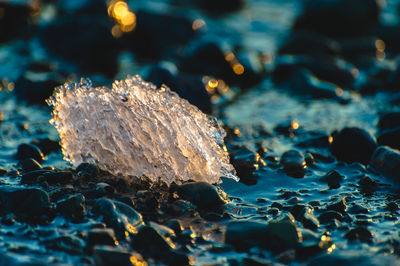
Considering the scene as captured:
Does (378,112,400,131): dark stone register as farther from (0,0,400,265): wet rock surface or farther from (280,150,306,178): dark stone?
(280,150,306,178): dark stone

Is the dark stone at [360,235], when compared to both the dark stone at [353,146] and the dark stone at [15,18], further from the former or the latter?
the dark stone at [15,18]

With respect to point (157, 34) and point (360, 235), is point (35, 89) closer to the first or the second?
point (157, 34)

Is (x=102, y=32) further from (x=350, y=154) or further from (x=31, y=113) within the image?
(x=350, y=154)

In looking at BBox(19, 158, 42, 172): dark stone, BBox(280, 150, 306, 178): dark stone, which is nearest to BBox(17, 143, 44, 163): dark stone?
BBox(19, 158, 42, 172): dark stone

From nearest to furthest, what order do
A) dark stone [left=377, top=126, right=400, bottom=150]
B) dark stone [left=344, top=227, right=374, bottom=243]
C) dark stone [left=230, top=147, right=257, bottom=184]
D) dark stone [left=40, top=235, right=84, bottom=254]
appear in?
A: dark stone [left=40, top=235, right=84, bottom=254] → dark stone [left=344, top=227, right=374, bottom=243] → dark stone [left=230, top=147, right=257, bottom=184] → dark stone [left=377, top=126, right=400, bottom=150]

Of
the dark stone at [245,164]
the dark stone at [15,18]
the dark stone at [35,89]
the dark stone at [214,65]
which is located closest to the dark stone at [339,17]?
the dark stone at [214,65]
